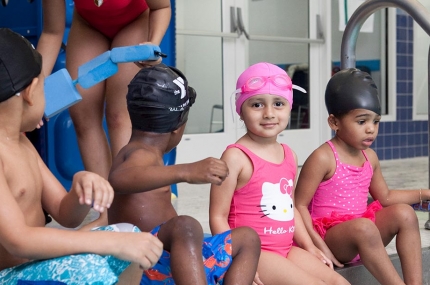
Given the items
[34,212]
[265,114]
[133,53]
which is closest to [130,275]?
[34,212]

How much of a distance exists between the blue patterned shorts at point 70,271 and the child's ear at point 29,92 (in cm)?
40

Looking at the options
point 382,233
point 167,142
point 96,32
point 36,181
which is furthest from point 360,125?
point 36,181

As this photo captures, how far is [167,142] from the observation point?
2.26 m

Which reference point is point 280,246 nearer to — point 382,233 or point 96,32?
point 382,233

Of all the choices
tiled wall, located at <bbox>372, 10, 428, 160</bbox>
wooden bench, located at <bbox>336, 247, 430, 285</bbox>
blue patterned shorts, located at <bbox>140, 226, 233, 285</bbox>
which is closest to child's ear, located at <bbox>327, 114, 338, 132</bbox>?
wooden bench, located at <bbox>336, 247, 430, 285</bbox>

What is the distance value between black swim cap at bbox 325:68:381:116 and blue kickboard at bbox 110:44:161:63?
2.82 feet

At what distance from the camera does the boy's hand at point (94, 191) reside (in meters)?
1.61

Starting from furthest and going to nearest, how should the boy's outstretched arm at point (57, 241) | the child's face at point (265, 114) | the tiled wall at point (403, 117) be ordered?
1. the tiled wall at point (403, 117)
2. the child's face at point (265, 114)
3. the boy's outstretched arm at point (57, 241)

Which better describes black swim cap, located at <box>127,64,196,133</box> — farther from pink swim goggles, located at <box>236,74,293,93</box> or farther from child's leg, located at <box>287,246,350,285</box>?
child's leg, located at <box>287,246,350,285</box>

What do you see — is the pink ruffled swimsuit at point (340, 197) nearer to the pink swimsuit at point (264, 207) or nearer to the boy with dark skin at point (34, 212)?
the pink swimsuit at point (264, 207)

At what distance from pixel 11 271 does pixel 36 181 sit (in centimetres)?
27

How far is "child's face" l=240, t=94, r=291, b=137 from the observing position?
8.08ft

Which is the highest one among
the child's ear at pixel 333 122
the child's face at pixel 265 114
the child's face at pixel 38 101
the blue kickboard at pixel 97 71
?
the blue kickboard at pixel 97 71

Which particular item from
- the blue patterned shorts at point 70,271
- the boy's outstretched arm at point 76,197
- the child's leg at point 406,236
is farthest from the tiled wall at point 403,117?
the blue patterned shorts at point 70,271
